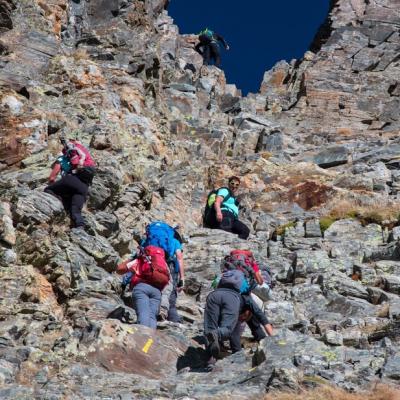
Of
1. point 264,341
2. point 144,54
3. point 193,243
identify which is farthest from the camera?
point 144,54

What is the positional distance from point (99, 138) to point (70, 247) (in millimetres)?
8099

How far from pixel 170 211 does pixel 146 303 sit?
9.76 meters

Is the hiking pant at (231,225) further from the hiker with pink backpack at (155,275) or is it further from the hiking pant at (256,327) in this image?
the hiking pant at (256,327)

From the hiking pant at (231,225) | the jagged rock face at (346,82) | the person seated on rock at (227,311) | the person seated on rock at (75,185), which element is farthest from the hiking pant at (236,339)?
the jagged rock face at (346,82)

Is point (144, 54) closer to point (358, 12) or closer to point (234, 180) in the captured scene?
point (234, 180)

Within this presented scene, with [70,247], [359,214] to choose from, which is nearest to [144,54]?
[359,214]

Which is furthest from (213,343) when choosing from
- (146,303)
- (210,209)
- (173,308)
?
(210,209)

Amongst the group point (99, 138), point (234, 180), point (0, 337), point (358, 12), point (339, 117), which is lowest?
point (0, 337)

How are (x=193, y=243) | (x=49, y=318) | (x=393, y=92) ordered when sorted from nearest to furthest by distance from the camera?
(x=49, y=318) → (x=193, y=243) → (x=393, y=92)

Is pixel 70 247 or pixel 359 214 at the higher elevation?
pixel 359 214

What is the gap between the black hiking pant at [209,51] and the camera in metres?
51.6

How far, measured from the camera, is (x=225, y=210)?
19094 millimetres

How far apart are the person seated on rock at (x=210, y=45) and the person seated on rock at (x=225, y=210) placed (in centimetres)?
3338

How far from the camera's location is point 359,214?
2145 cm
